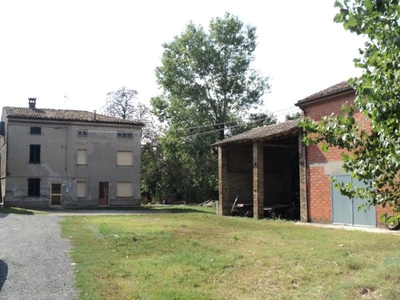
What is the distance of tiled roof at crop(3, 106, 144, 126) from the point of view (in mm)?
34031

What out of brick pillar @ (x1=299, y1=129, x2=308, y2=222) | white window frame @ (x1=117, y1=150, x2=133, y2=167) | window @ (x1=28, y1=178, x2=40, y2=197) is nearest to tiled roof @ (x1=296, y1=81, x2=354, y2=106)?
brick pillar @ (x1=299, y1=129, x2=308, y2=222)

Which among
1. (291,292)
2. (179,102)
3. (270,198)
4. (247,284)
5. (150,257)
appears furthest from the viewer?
(179,102)

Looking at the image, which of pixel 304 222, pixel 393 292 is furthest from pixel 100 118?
pixel 393 292

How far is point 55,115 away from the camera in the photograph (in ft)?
116

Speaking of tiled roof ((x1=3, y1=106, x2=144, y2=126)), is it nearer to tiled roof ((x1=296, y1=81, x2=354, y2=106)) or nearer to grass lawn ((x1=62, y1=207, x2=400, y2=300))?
tiled roof ((x1=296, y1=81, x2=354, y2=106))

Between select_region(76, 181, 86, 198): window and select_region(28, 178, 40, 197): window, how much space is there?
10.2 feet


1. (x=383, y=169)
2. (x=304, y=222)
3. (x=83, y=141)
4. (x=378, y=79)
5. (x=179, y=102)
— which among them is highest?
(x=179, y=102)

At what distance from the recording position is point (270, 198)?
27891 mm

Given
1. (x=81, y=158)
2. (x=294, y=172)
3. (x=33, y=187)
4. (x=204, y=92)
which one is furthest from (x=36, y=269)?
(x=204, y=92)

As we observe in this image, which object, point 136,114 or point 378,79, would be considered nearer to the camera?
point 378,79

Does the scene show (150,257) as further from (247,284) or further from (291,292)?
(291,292)

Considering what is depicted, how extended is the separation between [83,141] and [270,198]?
16.8m

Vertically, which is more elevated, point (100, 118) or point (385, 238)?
point (100, 118)

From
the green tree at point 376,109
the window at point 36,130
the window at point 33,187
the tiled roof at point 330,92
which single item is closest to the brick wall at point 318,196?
the tiled roof at point 330,92
